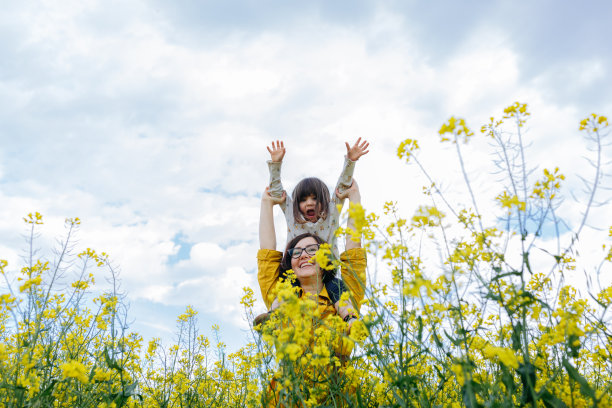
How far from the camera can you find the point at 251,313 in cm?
283

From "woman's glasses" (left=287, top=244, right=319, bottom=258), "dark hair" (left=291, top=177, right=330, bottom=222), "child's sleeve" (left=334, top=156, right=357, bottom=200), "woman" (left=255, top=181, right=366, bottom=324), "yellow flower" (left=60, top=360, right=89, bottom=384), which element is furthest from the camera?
"dark hair" (left=291, top=177, right=330, bottom=222)

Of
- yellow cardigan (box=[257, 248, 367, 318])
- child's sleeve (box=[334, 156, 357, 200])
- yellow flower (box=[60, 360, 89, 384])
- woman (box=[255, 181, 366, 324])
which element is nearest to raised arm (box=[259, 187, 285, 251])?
woman (box=[255, 181, 366, 324])

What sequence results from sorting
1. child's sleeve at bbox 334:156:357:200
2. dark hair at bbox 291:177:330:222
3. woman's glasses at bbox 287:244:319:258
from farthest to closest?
1. dark hair at bbox 291:177:330:222
2. child's sleeve at bbox 334:156:357:200
3. woman's glasses at bbox 287:244:319:258

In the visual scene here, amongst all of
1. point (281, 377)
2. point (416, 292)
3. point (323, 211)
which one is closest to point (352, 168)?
point (323, 211)

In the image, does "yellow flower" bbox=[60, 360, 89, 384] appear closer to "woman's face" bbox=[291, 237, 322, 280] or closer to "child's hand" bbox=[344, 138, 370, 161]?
"woman's face" bbox=[291, 237, 322, 280]

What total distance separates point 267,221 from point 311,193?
687mm

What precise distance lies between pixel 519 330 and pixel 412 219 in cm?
59

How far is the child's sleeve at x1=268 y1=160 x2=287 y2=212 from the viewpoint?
14.2ft

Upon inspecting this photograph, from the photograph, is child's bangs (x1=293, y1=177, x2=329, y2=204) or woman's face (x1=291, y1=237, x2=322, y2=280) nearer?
woman's face (x1=291, y1=237, x2=322, y2=280)

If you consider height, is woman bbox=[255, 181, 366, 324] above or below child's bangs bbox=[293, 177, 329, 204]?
below

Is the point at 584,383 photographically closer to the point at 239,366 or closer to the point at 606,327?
the point at 606,327

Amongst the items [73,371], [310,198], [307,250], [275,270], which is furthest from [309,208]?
[73,371]

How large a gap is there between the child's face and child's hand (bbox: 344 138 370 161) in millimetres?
591

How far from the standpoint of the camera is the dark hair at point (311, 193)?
4.33 m
